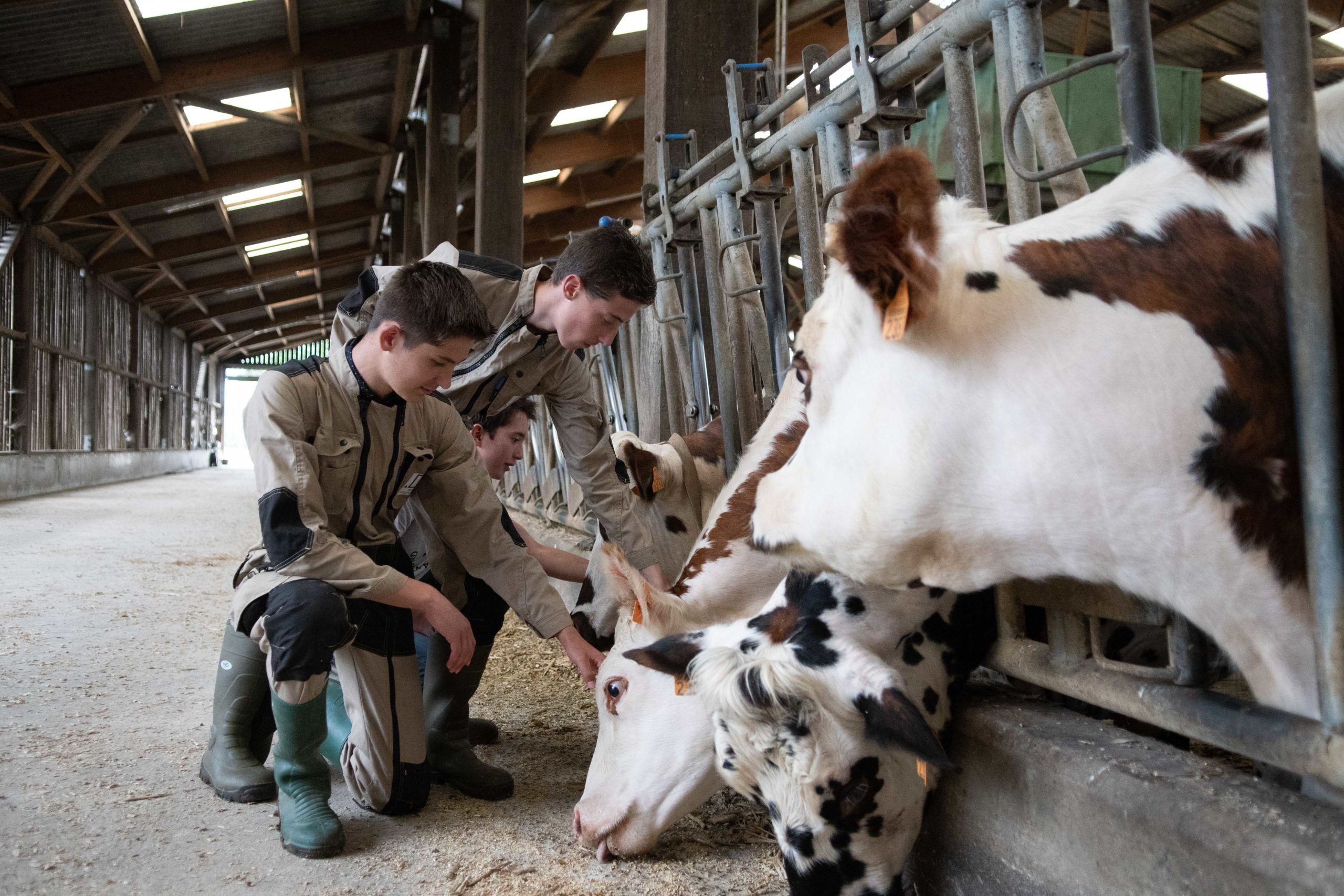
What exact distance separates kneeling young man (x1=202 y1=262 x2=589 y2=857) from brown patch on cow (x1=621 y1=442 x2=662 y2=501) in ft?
1.66

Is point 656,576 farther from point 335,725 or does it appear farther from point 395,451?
point 335,725

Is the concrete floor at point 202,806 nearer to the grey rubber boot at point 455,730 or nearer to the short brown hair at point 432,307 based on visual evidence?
the grey rubber boot at point 455,730

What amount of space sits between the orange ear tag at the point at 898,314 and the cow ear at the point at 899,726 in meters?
0.65

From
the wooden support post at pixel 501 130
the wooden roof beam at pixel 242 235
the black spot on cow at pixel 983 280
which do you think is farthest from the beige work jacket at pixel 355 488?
the wooden roof beam at pixel 242 235

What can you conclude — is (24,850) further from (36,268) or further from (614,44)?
(36,268)

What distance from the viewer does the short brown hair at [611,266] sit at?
3.10m

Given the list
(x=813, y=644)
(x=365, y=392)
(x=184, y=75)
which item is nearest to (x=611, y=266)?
(x=365, y=392)

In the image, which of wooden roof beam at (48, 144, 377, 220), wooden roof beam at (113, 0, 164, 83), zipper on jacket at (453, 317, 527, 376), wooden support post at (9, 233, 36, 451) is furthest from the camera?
wooden support post at (9, 233, 36, 451)

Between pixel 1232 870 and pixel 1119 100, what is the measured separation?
48.6 inches

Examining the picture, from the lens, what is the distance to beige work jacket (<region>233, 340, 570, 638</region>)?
246 centimetres

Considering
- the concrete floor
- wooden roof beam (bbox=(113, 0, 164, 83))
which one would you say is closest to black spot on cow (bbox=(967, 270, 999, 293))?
the concrete floor

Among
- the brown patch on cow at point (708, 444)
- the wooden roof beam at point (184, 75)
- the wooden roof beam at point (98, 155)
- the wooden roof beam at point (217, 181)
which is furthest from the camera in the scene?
the wooden roof beam at point (217, 181)

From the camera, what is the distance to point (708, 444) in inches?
141

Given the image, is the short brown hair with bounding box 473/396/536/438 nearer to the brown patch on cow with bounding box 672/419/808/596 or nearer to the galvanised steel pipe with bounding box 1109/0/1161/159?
the brown patch on cow with bounding box 672/419/808/596
